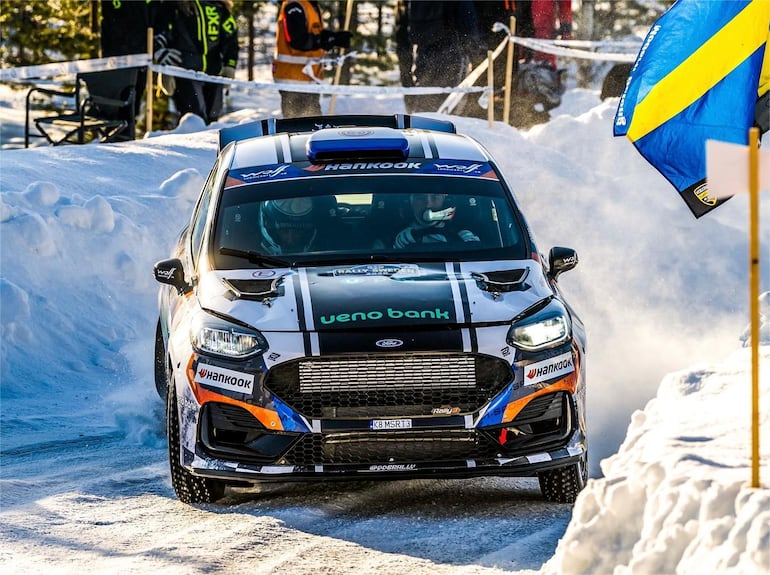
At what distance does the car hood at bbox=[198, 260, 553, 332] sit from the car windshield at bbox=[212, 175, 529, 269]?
166mm

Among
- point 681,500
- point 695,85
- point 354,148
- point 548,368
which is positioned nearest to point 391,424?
point 548,368

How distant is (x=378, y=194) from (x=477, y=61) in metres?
11.3

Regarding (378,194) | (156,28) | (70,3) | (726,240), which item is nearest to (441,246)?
(378,194)

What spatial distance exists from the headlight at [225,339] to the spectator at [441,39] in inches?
472

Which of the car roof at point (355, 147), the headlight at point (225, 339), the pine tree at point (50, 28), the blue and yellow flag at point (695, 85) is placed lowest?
the pine tree at point (50, 28)

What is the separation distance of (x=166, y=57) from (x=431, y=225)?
1025 cm

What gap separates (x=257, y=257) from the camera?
7328mm

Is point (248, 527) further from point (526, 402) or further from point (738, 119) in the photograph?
point (738, 119)

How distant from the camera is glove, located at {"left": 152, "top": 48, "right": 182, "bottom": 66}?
17266 millimetres

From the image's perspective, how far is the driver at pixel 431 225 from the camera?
758 centimetres

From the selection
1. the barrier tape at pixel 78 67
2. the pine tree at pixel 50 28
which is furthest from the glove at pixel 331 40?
the pine tree at pixel 50 28

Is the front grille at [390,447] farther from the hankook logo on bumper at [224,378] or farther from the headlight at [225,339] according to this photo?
the headlight at [225,339]

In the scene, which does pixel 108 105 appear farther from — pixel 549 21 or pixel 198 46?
pixel 549 21

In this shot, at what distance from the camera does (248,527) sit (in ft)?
20.7
